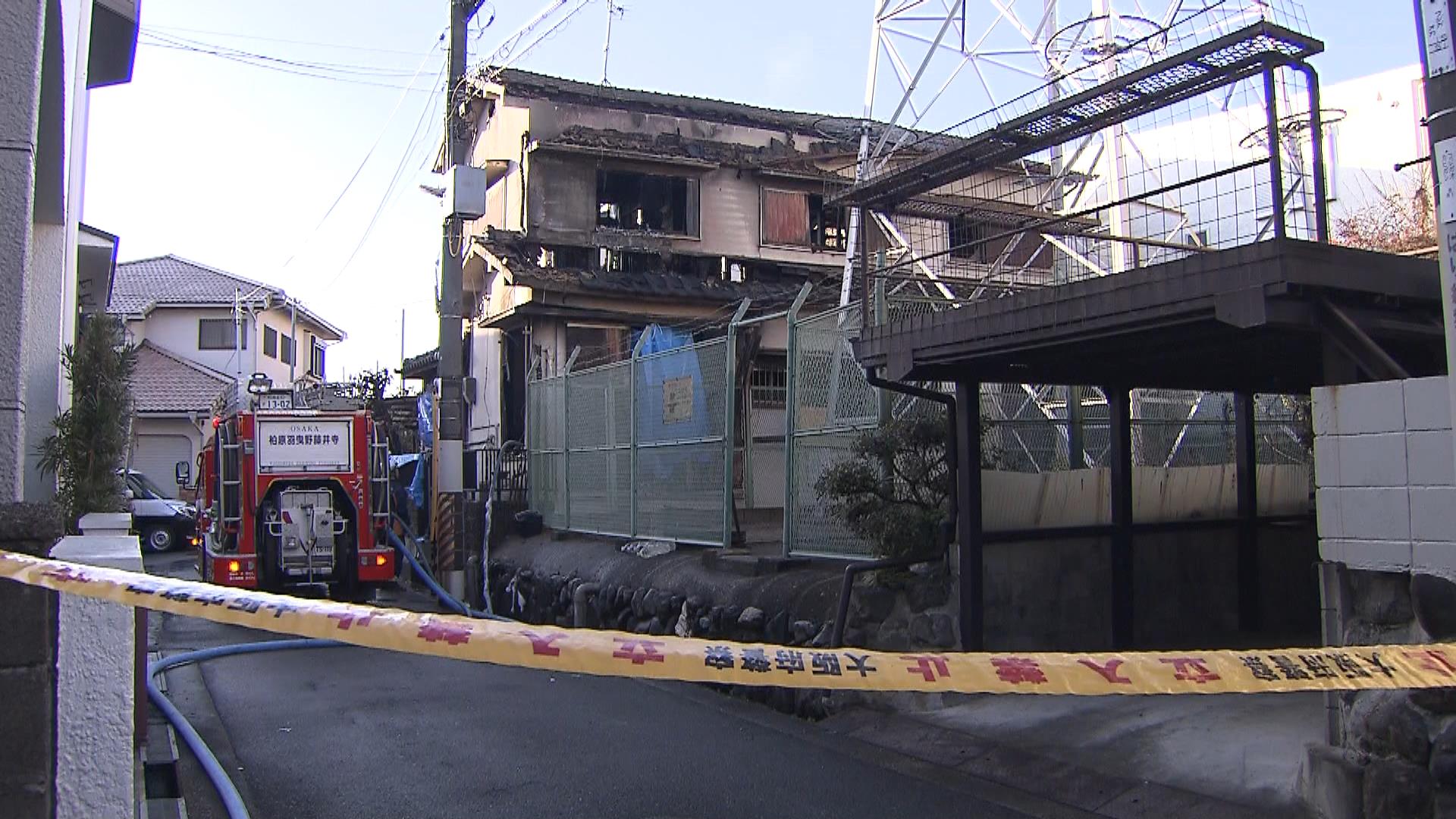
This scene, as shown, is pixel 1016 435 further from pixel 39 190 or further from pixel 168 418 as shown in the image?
pixel 168 418

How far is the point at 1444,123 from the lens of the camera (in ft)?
14.0

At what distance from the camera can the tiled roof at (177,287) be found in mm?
37719

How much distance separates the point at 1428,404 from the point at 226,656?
10521 mm

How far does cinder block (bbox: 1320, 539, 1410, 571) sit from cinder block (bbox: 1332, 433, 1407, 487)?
254 mm

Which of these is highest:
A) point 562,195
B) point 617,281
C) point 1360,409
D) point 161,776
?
point 562,195

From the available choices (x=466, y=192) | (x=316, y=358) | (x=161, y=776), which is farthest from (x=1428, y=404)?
(x=316, y=358)

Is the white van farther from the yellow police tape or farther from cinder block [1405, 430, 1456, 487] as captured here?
cinder block [1405, 430, 1456, 487]

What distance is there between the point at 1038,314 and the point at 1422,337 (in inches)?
78.1

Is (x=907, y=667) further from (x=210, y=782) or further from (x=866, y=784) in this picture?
(x=210, y=782)

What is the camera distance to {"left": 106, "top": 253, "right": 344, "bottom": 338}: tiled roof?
37719 mm

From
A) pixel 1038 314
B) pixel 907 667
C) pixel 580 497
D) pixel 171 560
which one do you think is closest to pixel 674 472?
pixel 580 497

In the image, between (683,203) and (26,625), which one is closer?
(26,625)

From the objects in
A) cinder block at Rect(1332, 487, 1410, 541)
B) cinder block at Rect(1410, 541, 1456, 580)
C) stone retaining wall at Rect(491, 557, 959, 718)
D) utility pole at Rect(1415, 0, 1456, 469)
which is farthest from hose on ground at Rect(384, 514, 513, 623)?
utility pole at Rect(1415, 0, 1456, 469)

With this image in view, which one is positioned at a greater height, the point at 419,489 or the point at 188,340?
the point at 188,340
